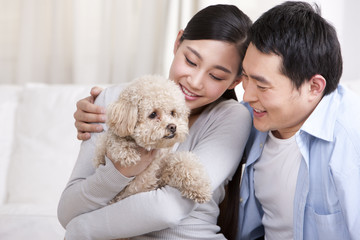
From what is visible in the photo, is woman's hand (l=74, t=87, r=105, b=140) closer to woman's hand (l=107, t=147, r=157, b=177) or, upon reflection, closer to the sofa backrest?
woman's hand (l=107, t=147, r=157, b=177)

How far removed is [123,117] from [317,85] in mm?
690

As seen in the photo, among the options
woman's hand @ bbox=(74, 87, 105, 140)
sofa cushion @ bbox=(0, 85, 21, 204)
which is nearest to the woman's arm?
woman's hand @ bbox=(74, 87, 105, 140)

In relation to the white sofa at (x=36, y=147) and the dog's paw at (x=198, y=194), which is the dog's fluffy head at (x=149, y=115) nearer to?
the dog's paw at (x=198, y=194)

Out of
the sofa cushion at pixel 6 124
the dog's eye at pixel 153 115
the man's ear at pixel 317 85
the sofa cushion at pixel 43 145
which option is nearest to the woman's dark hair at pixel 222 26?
the man's ear at pixel 317 85

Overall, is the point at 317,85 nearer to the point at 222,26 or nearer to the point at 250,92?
the point at 250,92

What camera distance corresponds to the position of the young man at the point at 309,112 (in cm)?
135

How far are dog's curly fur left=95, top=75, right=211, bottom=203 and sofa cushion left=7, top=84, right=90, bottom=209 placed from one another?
115 centimetres

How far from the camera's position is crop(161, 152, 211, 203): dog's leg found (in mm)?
1315

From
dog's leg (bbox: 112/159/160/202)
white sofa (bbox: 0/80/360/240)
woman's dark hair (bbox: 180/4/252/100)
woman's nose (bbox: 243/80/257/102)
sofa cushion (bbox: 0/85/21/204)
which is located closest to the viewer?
dog's leg (bbox: 112/159/160/202)

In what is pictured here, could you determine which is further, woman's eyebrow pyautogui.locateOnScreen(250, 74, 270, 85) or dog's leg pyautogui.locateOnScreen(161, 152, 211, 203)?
woman's eyebrow pyautogui.locateOnScreen(250, 74, 270, 85)

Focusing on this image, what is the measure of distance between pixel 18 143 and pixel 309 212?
1.85 m

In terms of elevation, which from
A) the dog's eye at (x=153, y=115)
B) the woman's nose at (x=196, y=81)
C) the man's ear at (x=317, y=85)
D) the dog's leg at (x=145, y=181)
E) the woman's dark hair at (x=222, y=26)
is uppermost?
the woman's dark hair at (x=222, y=26)

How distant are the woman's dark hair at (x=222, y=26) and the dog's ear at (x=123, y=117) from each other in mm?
485

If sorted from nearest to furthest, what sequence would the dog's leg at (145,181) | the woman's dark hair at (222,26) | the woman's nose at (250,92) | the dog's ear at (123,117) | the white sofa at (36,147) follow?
1. the dog's ear at (123,117)
2. the dog's leg at (145,181)
3. the woman's nose at (250,92)
4. the woman's dark hair at (222,26)
5. the white sofa at (36,147)
